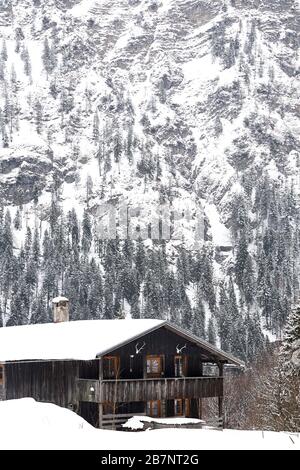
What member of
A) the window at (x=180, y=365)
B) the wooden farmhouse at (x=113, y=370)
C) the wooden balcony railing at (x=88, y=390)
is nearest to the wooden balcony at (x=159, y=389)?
the wooden farmhouse at (x=113, y=370)

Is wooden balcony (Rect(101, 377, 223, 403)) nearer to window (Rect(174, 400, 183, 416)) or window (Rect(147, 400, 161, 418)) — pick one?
window (Rect(147, 400, 161, 418))

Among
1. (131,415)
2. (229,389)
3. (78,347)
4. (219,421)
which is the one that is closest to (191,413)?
(219,421)

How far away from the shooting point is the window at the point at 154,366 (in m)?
53.2

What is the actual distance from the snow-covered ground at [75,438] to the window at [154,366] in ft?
87.4

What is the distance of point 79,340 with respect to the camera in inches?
2012

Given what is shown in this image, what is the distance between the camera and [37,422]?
2444cm

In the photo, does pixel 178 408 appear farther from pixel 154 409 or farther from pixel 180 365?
pixel 180 365

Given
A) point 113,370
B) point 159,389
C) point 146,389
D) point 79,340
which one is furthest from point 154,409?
point 79,340

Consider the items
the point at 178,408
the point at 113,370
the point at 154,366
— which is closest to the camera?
the point at 113,370

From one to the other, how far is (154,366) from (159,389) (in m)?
1.95

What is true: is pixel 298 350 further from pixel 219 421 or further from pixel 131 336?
pixel 131 336

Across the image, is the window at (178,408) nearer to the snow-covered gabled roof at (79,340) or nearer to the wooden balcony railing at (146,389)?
the wooden balcony railing at (146,389)

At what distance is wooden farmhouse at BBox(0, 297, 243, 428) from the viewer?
164 feet

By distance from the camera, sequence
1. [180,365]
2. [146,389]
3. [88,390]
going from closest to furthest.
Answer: [88,390], [146,389], [180,365]
